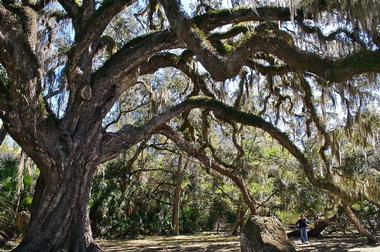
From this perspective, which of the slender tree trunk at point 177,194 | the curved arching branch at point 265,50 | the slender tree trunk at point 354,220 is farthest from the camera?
the slender tree trunk at point 177,194

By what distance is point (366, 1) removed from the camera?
A: 18.4 ft

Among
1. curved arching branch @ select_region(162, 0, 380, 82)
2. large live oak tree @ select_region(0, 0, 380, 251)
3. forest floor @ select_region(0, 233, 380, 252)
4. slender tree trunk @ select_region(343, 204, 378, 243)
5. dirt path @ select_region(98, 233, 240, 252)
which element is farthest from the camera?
dirt path @ select_region(98, 233, 240, 252)

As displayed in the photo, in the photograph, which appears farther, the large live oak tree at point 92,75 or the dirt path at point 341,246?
the dirt path at point 341,246

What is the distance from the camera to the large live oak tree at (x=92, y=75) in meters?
6.33

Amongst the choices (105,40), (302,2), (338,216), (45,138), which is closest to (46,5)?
(105,40)

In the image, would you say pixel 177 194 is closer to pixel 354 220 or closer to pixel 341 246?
pixel 341 246

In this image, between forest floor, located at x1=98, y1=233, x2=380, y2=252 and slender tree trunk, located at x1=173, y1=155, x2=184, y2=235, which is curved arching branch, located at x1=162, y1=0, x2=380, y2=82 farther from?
slender tree trunk, located at x1=173, y1=155, x2=184, y2=235

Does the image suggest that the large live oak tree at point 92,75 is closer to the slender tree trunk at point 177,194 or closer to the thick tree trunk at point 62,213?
the thick tree trunk at point 62,213

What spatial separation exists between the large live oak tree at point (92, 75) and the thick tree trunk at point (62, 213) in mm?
17

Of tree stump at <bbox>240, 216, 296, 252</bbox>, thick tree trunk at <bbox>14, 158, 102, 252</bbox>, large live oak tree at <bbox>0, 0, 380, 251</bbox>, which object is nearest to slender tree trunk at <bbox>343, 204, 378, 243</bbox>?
large live oak tree at <bbox>0, 0, 380, 251</bbox>

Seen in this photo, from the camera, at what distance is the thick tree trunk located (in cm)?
733

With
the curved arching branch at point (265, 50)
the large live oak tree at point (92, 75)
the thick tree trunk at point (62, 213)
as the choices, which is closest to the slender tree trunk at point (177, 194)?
the large live oak tree at point (92, 75)

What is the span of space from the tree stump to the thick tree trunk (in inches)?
118

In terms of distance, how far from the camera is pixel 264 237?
611 cm
